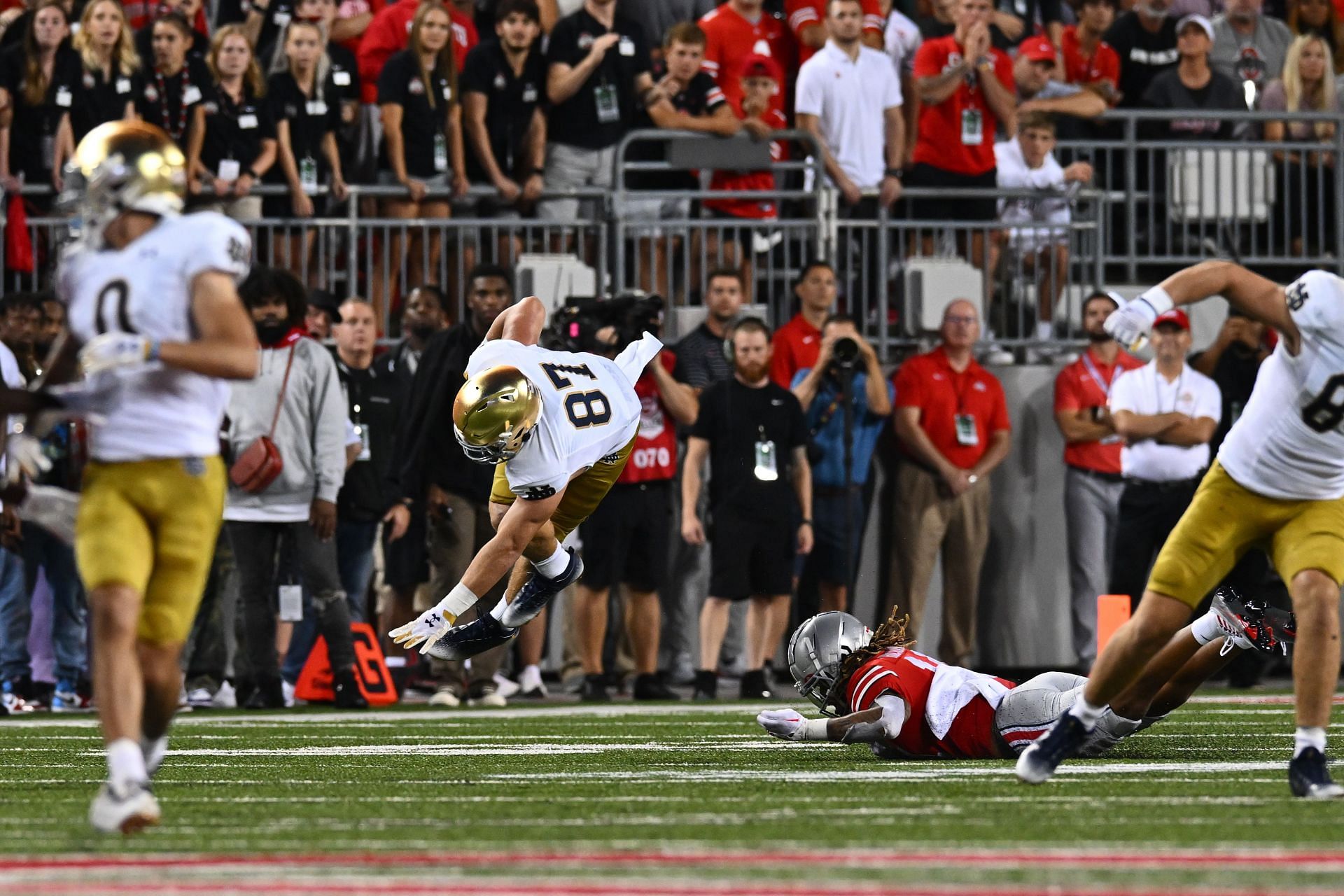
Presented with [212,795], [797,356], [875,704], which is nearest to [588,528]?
[797,356]

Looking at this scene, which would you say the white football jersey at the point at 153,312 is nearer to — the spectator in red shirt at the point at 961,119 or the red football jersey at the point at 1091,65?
the spectator in red shirt at the point at 961,119

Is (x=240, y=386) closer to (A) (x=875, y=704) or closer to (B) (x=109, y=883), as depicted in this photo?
(A) (x=875, y=704)

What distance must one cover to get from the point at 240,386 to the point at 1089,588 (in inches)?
231

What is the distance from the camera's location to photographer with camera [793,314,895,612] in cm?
1417

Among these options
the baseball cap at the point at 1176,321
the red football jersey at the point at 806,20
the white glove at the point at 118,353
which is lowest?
the baseball cap at the point at 1176,321

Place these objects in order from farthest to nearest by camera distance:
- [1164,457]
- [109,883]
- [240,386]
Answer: [1164,457] < [240,386] < [109,883]

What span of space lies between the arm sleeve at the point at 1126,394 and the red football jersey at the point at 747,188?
2613 millimetres

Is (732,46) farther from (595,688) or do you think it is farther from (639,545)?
(595,688)

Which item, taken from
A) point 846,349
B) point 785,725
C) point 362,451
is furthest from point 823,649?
point 362,451

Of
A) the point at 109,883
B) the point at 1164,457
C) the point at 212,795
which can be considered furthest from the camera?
the point at 1164,457

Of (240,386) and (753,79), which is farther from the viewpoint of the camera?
(753,79)

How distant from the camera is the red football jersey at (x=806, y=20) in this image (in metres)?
16.1

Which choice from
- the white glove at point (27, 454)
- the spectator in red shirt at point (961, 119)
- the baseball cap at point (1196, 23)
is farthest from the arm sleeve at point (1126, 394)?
the white glove at point (27, 454)

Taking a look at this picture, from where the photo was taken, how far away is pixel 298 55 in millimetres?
14516
